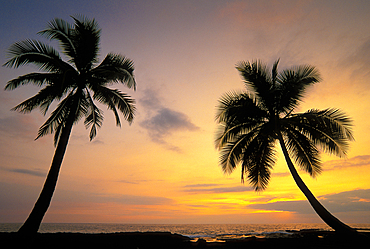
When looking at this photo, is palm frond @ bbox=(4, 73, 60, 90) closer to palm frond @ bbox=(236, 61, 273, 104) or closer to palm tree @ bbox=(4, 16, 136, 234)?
Answer: palm tree @ bbox=(4, 16, 136, 234)

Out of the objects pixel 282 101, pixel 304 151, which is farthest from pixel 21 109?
pixel 304 151

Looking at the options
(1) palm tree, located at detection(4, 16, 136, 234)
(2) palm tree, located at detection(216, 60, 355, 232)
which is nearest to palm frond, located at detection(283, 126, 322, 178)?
A: (2) palm tree, located at detection(216, 60, 355, 232)

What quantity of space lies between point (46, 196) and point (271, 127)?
13.2m

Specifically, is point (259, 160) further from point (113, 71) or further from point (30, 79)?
point (30, 79)

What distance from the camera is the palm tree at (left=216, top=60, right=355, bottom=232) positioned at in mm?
14461

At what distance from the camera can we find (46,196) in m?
11.4

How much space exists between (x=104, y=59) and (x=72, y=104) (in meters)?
3.53

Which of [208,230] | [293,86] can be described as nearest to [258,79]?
[293,86]

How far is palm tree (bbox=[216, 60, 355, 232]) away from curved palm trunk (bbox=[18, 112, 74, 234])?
979 centimetres

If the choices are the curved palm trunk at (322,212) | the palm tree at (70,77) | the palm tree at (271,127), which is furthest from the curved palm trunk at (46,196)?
the curved palm trunk at (322,212)

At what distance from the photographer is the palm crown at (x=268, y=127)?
577 inches

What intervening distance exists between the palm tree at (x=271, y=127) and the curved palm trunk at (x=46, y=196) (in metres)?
9.79

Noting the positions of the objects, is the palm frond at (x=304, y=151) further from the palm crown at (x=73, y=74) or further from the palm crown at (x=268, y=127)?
the palm crown at (x=73, y=74)

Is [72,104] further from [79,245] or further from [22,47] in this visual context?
[79,245]
